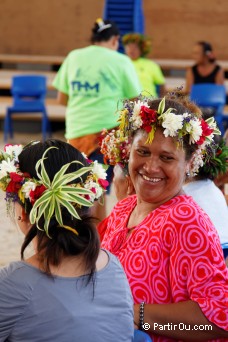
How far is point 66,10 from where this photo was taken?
43.5 ft

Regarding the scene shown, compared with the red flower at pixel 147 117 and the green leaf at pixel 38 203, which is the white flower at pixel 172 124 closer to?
the red flower at pixel 147 117

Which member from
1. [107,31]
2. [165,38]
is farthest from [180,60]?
[107,31]

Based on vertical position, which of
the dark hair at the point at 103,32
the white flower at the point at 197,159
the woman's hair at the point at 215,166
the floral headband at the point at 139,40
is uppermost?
the white flower at the point at 197,159

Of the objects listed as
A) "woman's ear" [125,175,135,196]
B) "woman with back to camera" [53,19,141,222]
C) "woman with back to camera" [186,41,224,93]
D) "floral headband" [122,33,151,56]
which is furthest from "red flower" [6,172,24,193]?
"woman with back to camera" [186,41,224,93]

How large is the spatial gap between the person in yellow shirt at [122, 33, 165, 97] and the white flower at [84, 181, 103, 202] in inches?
258

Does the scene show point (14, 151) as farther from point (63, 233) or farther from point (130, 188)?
point (130, 188)

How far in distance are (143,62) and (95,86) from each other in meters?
3.32

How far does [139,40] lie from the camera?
909cm

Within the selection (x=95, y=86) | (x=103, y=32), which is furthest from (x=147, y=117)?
(x=103, y=32)

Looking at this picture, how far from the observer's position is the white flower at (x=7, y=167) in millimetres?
2326

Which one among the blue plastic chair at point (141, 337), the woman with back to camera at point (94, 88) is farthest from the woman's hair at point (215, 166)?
the woman with back to camera at point (94, 88)

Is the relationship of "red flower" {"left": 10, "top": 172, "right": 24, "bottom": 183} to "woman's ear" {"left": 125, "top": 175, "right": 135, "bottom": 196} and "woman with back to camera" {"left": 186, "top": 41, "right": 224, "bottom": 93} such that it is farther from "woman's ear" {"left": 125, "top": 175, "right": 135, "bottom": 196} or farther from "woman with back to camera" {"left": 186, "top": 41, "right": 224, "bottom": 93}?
"woman with back to camera" {"left": 186, "top": 41, "right": 224, "bottom": 93}

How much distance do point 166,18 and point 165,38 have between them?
0.33 m

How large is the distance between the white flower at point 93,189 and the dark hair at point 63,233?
48 mm
